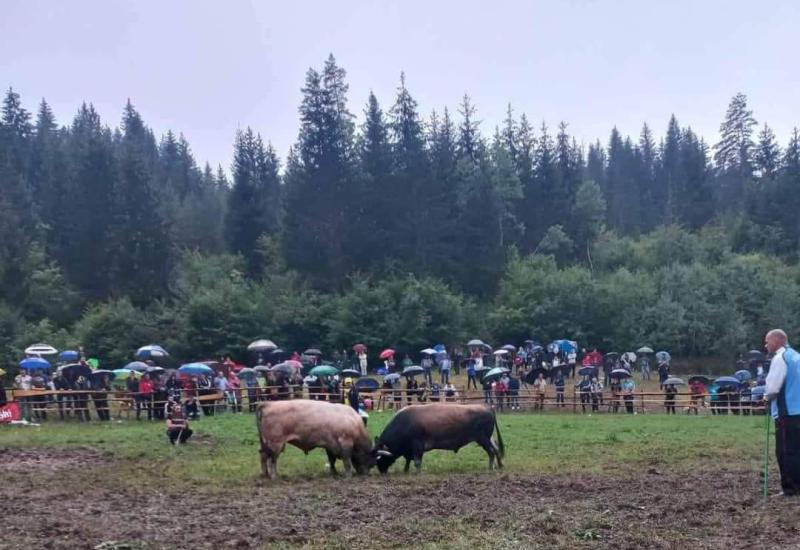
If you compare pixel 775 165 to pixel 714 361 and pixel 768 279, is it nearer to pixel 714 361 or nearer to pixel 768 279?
pixel 768 279

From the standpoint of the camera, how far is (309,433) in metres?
15.0

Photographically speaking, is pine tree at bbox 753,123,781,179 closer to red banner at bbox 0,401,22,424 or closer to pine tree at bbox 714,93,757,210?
pine tree at bbox 714,93,757,210

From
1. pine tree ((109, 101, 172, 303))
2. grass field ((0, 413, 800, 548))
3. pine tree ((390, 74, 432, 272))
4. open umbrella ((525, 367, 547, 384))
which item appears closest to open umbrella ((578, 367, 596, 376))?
open umbrella ((525, 367, 547, 384))

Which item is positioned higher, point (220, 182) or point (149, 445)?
point (220, 182)

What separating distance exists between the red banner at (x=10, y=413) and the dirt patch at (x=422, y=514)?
12.6 meters

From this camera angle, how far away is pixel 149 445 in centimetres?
1950

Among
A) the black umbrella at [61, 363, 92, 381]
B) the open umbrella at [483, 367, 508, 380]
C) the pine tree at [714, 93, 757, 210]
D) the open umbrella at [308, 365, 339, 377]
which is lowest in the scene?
the open umbrella at [483, 367, 508, 380]

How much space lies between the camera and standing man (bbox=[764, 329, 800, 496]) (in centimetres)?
1136

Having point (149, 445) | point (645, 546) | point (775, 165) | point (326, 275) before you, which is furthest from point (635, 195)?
point (645, 546)

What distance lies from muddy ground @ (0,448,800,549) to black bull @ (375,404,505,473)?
84 centimetres

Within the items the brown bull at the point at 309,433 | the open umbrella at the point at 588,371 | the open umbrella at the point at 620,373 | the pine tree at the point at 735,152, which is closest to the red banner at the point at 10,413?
the brown bull at the point at 309,433

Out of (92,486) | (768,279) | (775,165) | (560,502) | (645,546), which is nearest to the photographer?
(645,546)

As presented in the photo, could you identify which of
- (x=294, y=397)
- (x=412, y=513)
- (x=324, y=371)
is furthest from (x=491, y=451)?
(x=324, y=371)

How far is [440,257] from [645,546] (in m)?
58.8
